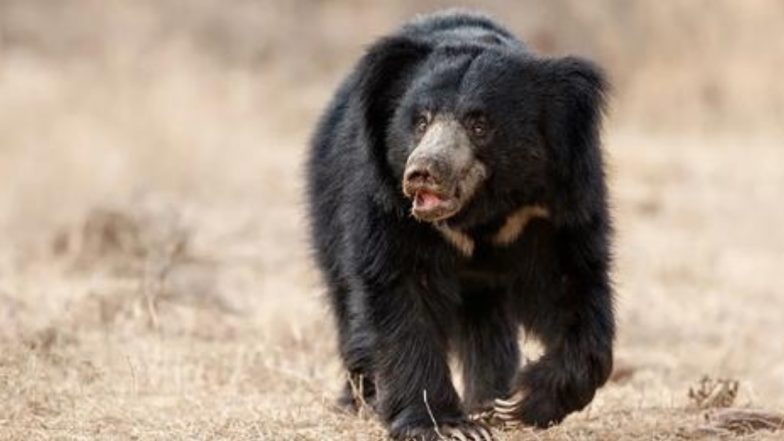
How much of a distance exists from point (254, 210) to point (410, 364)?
8418 mm

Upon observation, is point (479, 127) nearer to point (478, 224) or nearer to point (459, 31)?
point (478, 224)

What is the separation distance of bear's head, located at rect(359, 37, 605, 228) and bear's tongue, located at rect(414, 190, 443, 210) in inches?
3.5

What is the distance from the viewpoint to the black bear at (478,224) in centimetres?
568

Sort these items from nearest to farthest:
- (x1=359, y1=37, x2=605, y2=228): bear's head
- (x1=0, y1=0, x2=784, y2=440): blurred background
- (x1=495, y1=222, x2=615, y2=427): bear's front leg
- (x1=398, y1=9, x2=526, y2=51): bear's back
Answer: (x1=359, y1=37, x2=605, y2=228): bear's head, (x1=495, y1=222, x2=615, y2=427): bear's front leg, (x1=398, y1=9, x2=526, y2=51): bear's back, (x1=0, y1=0, x2=784, y2=440): blurred background

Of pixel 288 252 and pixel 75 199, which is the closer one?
pixel 288 252

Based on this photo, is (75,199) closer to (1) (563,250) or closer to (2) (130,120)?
(2) (130,120)

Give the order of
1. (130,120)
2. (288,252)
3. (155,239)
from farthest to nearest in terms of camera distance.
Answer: (130,120) < (288,252) < (155,239)

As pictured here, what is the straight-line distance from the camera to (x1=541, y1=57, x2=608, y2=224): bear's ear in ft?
19.0

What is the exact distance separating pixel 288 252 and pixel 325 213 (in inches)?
220

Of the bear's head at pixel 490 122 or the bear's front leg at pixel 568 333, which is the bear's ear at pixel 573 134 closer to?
the bear's head at pixel 490 122

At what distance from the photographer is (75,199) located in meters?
13.6

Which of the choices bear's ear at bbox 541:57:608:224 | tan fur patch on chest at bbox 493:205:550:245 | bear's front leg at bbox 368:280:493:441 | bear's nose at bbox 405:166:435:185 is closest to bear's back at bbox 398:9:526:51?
bear's ear at bbox 541:57:608:224

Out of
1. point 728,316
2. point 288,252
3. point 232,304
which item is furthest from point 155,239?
point 728,316

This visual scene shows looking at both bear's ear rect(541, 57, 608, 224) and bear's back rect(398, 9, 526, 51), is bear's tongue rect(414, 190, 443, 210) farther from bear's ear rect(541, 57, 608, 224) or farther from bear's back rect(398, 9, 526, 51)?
bear's back rect(398, 9, 526, 51)
